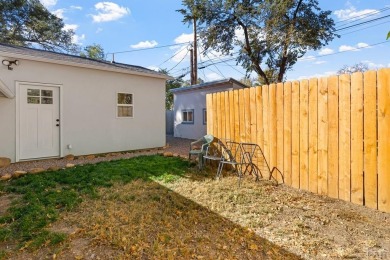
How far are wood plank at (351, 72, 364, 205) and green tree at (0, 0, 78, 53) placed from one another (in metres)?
18.8

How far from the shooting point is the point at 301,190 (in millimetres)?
4094

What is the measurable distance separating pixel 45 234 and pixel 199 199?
6.67 ft

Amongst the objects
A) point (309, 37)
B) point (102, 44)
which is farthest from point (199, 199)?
point (102, 44)

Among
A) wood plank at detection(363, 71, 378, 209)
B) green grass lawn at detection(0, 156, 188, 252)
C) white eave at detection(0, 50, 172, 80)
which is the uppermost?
white eave at detection(0, 50, 172, 80)

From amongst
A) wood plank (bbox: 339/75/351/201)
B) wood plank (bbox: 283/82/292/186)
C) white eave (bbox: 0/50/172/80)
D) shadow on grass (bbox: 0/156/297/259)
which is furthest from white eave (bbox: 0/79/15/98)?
wood plank (bbox: 339/75/351/201)

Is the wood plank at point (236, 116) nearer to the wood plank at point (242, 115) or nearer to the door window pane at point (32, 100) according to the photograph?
the wood plank at point (242, 115)

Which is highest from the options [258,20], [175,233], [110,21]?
[110,21]

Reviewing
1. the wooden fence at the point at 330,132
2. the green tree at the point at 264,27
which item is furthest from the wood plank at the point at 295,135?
the green tree at the point at 264,27

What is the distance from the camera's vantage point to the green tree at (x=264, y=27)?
41.0 ft

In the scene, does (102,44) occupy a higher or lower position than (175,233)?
higher

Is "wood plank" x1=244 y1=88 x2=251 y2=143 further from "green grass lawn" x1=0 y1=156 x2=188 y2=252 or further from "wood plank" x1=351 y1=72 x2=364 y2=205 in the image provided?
"wood plank" x1=351 y1=72 x2=364 y2=205

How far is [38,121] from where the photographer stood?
6770 mm

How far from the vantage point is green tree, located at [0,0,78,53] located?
15242mm

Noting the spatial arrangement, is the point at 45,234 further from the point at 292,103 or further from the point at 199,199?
the point at 292,103
